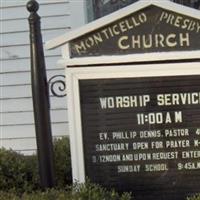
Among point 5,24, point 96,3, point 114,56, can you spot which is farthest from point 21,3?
point 114,56

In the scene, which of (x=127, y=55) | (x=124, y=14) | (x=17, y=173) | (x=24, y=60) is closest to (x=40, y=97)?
(x=127, y=55)

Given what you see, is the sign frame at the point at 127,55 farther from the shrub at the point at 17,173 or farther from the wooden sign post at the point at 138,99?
the shrub at the point at 17,173

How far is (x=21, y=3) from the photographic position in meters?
6.72

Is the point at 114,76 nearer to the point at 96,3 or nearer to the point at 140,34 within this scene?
the point at 140,34

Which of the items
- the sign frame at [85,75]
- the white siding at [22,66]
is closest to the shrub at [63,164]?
the sign frame at [85,75]

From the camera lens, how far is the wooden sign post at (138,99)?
428 cm

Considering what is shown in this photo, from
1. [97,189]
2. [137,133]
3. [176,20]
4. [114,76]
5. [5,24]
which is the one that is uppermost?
[5,24]

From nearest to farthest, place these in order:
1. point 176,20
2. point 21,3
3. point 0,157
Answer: point 176,20 < point 0,157 < point 21,3

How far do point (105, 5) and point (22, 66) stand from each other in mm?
1045

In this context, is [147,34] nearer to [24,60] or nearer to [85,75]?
[85,75]

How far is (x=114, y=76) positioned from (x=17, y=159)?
1.50 meters

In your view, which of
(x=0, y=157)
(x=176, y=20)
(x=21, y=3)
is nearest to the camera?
(x=176, y=20)

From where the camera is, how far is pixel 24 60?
6.80 meters

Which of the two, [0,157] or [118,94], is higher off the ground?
[118,94]
